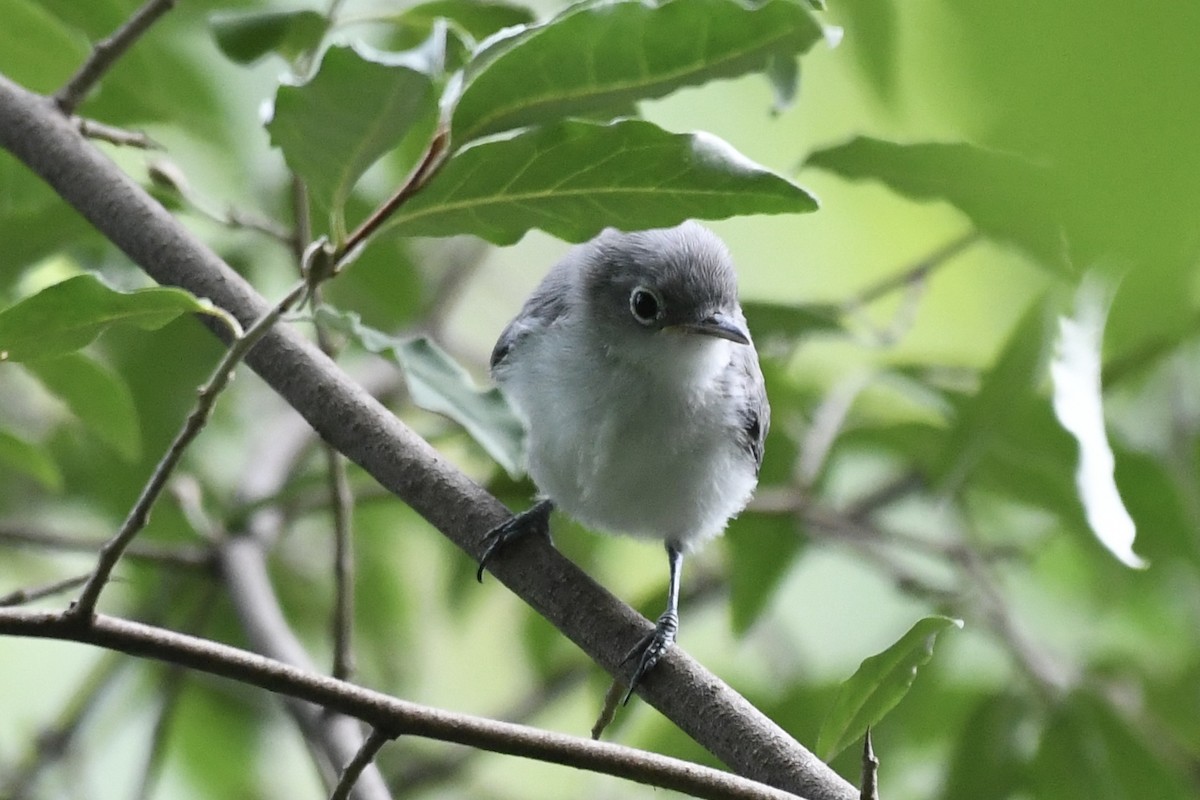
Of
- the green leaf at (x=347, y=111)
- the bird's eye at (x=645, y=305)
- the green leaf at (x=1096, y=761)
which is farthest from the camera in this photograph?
the bird's eye at (x=645, y=305)

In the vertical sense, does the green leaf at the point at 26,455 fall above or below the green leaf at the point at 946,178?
below

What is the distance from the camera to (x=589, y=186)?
122cm

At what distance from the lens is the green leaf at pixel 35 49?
70.7 inches

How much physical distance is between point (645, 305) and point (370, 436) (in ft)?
3.17

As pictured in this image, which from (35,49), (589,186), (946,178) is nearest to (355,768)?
(589,186)

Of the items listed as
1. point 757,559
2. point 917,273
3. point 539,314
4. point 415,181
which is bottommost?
point 415,181

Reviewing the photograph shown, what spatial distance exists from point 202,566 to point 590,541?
109cm

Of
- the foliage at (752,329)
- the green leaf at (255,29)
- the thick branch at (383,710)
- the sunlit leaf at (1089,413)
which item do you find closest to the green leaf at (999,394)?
the foliage at (752,329)

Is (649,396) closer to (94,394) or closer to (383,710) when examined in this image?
(94,394)

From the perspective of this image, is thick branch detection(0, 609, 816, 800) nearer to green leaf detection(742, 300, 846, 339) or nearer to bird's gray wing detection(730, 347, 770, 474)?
green leaf detection(742, 300, 846, 339)

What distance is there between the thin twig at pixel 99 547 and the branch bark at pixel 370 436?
0.75 m

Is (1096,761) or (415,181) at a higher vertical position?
(1096,761)

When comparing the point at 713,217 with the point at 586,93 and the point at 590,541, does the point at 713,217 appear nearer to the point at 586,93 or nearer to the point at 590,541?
the point at 586,93

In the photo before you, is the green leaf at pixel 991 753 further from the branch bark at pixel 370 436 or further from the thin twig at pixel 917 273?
the branch bark at pixel 370 436
